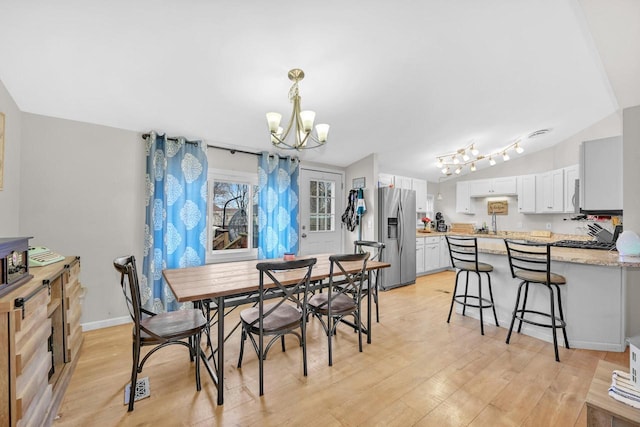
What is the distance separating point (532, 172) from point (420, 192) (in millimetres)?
2227

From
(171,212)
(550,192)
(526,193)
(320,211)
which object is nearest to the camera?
(171,212)

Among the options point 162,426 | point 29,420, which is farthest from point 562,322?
point 29,420

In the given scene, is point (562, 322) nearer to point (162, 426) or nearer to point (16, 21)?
point (162, 426)

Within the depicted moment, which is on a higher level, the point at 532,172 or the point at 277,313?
the point at 532,172

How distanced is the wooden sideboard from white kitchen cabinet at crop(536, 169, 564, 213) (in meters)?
6.80

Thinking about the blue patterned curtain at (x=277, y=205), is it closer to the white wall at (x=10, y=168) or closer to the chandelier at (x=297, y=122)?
the chandelier at (x=297, y=122)

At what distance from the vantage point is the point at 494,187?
227 inches

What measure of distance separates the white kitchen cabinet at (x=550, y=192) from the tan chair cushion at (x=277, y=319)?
5.32 meters

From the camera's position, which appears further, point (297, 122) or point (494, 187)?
point (494, 187)

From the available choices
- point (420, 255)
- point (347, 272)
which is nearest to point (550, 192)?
point (420, 255)

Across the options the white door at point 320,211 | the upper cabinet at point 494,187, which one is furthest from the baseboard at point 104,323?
the upper cabinet at point 494,187

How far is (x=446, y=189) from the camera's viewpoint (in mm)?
6770

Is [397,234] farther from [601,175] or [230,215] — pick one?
[230,215]

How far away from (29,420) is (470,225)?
7074 millimetres
